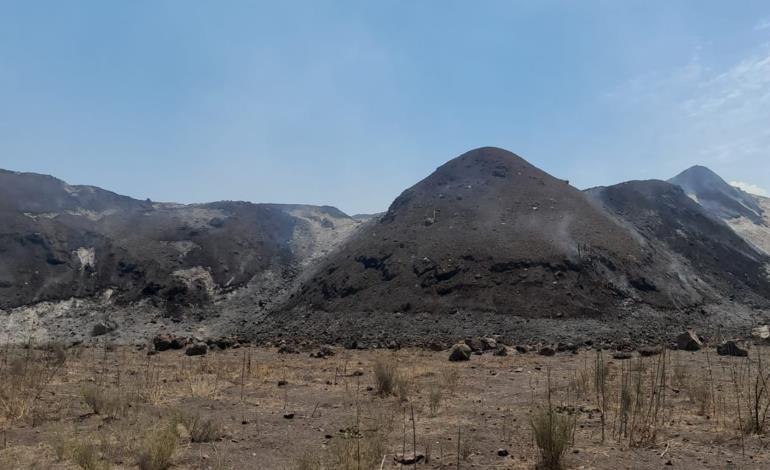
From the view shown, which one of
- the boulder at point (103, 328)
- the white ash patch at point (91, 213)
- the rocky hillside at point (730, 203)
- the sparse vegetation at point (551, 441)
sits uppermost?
the rocky hillside at point (730, 203)

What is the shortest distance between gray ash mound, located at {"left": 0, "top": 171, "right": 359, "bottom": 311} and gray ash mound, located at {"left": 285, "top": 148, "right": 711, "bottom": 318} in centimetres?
717

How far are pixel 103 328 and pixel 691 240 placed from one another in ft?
119

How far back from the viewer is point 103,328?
78.8ft


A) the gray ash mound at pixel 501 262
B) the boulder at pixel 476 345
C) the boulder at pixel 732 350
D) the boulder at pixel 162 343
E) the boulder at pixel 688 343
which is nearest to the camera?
the boulder at pixel 732 350

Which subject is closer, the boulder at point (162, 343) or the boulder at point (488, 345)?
the boulder at point (488, 345)

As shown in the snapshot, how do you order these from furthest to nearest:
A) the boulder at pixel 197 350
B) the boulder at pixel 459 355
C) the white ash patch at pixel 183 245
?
the white ash patch at pixel 183 245, the boulder at pixel 197 350, the boulder at pixel 459 355

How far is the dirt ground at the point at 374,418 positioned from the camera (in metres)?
5.21

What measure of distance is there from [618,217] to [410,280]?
63.1 feet

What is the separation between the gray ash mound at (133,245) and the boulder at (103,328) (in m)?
3.93

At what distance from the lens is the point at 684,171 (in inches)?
2709

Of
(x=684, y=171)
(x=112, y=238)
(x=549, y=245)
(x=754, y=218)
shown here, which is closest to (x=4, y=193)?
(x=112, y=238)

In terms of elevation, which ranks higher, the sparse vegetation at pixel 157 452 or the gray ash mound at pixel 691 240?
the gray ash mound at pixel 691 240

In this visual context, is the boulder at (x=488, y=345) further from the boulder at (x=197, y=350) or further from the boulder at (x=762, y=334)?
the boulder at (x=762, y=334)

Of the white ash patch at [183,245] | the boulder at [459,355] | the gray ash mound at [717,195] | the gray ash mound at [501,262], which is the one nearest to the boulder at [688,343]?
the gray ash mound at [501,262]
